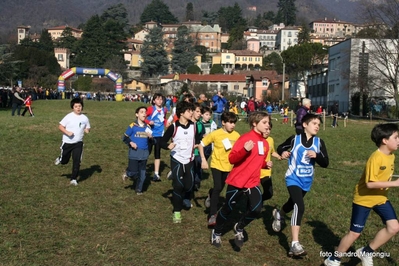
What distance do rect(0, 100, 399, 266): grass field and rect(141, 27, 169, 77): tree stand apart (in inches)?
4237

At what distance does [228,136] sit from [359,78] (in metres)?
42.6

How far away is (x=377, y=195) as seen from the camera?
17.8ft

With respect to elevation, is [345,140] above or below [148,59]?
below

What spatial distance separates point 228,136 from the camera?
7.57m

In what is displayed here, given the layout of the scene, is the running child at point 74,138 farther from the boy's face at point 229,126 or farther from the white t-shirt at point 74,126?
the boy's face at point 229,126

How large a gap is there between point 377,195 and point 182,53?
12163 cm

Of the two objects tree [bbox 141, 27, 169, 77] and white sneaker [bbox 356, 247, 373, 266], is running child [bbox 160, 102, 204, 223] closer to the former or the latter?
white sneaker [bbox 356, 247, 373, 266]

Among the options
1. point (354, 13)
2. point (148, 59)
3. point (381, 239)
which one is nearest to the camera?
point (381, 239)

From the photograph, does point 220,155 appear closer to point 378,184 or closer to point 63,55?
point 378,184

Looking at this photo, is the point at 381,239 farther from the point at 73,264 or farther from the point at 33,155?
the point at 33,155

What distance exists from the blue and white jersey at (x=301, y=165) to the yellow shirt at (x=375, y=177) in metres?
0.79

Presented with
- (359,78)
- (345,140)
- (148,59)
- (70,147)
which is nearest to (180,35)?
(148,59)

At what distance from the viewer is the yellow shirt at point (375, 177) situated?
5.27 metres

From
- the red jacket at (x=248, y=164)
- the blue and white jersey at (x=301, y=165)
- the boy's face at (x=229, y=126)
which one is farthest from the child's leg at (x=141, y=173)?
the blue and white jersey at (x=301, y=165)
